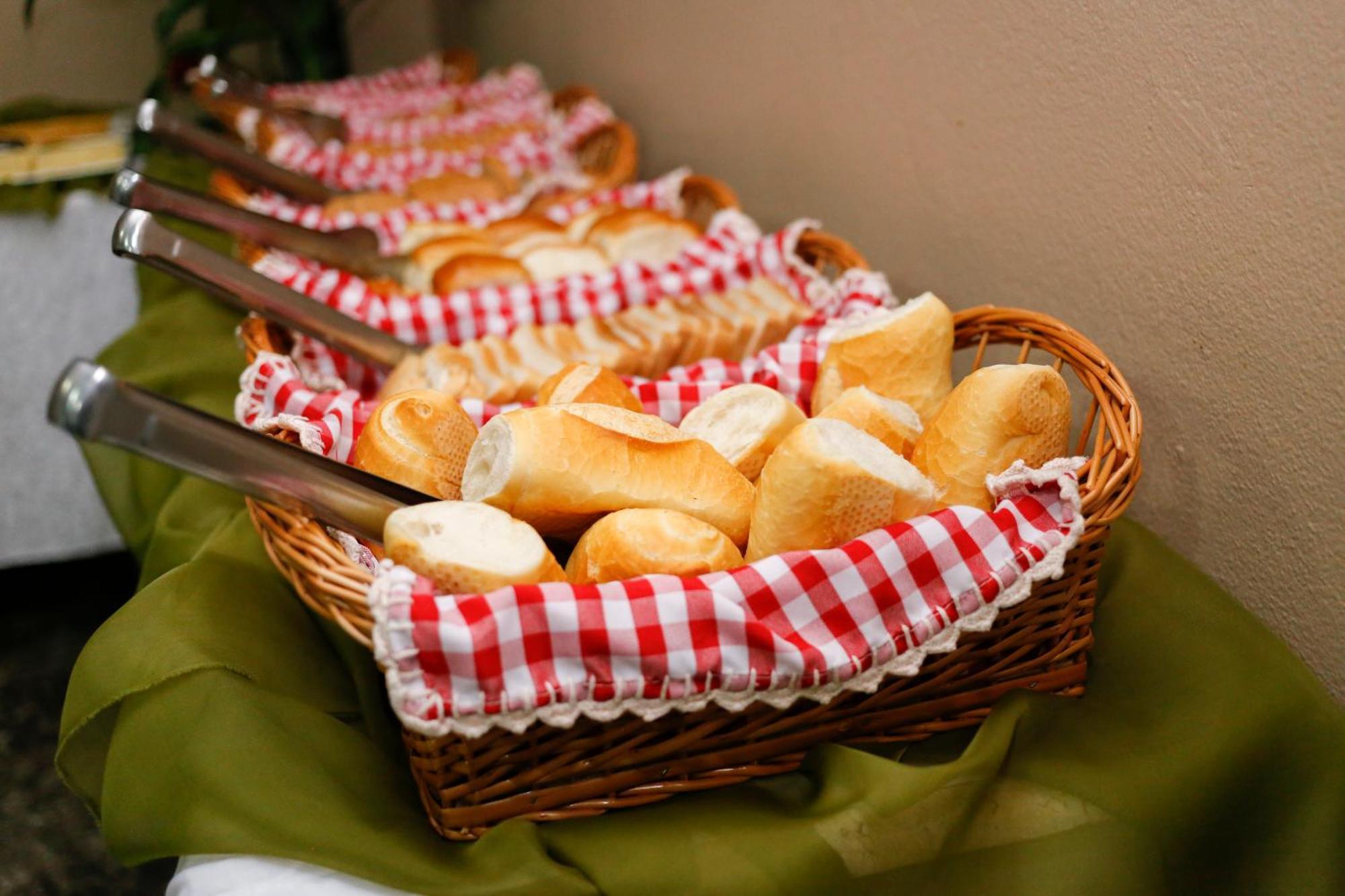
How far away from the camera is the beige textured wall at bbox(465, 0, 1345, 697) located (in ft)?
2.14

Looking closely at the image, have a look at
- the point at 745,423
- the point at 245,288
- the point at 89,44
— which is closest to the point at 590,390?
the point at 745,423

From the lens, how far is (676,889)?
19.8 inches

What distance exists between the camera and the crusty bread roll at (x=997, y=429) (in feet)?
2.02

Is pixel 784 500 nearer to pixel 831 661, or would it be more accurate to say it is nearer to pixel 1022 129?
pixel 831 661

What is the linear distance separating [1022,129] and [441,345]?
0.55m

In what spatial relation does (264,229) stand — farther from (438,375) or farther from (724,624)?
(724,624)

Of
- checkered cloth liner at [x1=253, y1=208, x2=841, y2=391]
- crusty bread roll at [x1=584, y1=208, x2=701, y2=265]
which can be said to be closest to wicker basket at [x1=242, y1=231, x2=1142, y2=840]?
checkered cloth liner at [x1=253, y1=208, x2=841, y2=391]

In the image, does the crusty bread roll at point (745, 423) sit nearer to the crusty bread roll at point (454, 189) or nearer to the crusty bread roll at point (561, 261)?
the crusty bread roll at point (561, 261)

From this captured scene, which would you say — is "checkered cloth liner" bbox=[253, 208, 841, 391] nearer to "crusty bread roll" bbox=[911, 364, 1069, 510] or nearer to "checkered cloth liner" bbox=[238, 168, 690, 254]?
"checkered cloth liner" bbox=[238, 168, 690, 254]

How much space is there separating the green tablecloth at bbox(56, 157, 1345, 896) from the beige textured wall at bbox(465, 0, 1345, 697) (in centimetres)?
9

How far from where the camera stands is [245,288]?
85 cm

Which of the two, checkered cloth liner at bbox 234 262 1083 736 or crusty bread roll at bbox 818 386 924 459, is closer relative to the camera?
checkered cloth liner at bbox 234 262 1083 736

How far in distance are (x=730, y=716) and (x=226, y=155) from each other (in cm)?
111

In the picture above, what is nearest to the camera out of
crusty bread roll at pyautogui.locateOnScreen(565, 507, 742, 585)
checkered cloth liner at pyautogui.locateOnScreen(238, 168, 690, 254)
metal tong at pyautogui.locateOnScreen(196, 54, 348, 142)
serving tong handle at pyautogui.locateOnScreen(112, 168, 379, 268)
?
crusty bread roll at pyautogui.locateOnScreen(565, 507, 742, 585)
